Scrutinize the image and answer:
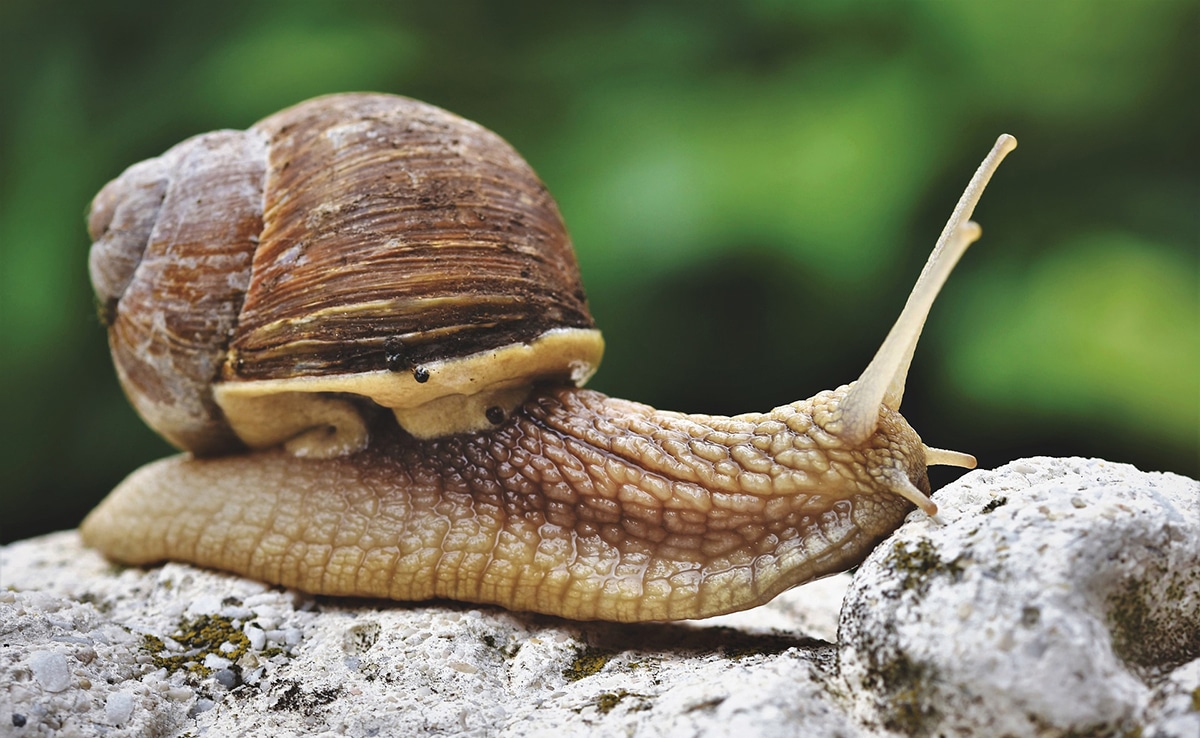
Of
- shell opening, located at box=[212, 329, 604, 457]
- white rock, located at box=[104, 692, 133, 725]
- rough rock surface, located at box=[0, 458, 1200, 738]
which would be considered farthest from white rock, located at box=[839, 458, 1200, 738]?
white rock, located at box=[104, 692, 133, 725]

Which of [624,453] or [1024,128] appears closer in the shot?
[624,453]

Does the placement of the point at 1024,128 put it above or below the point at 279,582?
above

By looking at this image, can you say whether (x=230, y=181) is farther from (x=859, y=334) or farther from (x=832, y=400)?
(x=859, y=334)

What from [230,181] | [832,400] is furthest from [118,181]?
[832,400]

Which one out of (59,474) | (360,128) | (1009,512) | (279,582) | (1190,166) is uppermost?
(1190,166)

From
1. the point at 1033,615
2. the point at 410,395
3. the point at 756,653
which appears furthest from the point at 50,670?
the point at 1033,615

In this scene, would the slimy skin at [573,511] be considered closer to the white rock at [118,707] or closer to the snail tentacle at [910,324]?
the snail tentacle at [910,324]

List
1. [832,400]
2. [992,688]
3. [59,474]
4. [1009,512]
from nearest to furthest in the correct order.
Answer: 1. [992,688]
2. [1009,512]
3. [832,400]
4. [59,474]
